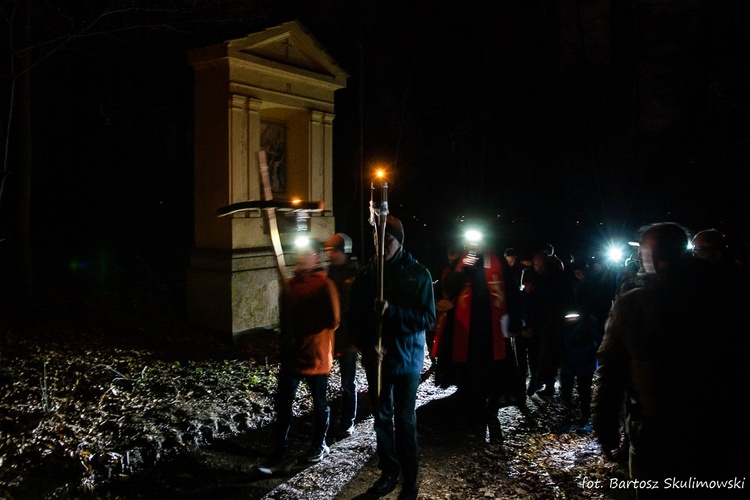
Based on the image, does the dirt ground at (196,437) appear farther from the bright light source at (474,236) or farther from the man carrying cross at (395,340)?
the bright light source at (474,236)

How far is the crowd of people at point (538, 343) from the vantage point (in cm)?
237

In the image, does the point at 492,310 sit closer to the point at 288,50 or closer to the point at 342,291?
the point at 342,291

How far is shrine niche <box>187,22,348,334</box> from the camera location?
326 inches

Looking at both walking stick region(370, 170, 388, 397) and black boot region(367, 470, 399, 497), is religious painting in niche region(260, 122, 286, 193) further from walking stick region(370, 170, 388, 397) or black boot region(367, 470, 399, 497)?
black boot region(367, 470, 399, 497)

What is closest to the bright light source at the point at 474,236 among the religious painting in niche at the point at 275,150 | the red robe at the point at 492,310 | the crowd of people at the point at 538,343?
the crowd of people at the point at 538,343

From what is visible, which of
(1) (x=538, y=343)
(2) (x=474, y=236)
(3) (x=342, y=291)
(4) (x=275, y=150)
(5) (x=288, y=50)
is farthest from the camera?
(4) (x=275, y=150)

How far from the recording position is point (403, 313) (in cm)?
405

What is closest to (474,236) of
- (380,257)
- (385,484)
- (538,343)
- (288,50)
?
(380,257)

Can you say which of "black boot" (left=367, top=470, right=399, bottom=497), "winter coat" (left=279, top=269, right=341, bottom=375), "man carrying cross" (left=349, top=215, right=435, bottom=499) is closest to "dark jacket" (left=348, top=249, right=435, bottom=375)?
"man carrying cross" (left=349, top=215, right=435, bottom=499)

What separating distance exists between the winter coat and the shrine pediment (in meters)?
4.98

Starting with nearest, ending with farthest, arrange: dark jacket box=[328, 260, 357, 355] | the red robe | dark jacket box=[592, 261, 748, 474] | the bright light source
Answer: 1. dark jacket box=[592, 261, 748, 474]
2. dark jacket box=[328, 260, 357, 355]
3. the bright light source
4. the red robe

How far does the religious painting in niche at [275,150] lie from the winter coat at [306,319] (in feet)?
17.1

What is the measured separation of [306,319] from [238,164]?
4.56 meters

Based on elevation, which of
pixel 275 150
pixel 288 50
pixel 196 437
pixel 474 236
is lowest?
pixel 196 437
